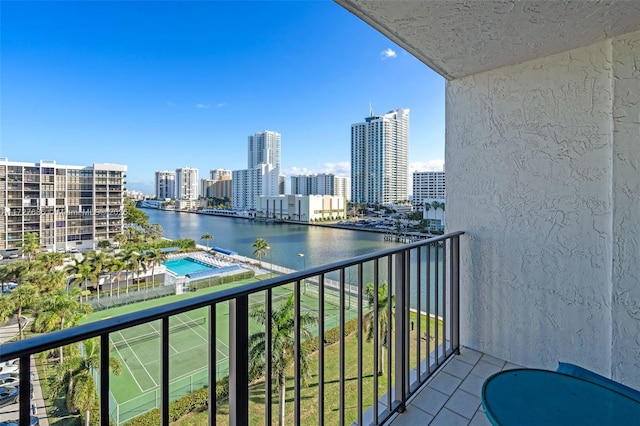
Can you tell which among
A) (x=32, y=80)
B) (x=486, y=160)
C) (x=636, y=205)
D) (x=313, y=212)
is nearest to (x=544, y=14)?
(x=486, y=160)

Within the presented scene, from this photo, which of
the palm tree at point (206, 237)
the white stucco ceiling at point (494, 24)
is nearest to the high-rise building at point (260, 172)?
the palm tree at point (206, 237)

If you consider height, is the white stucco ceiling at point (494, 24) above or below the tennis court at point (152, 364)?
above

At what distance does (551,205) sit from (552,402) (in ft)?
4.50

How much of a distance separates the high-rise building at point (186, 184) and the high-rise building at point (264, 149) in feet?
38.9

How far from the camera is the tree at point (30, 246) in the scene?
56.6 ft

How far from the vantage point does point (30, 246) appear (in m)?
17.5

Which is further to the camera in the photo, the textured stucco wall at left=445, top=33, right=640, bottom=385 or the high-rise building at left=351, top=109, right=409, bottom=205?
the high-rise building at left=351, top=109, right=409, bottom=205

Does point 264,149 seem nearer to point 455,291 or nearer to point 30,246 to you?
point 30,246

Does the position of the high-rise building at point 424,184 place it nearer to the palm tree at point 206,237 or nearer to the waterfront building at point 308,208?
the waterfront building at point 308,208

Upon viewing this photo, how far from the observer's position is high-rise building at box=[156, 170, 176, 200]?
4378cm

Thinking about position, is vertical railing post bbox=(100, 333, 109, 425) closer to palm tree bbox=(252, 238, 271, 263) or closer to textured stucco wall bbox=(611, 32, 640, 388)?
textured stucco wall bbox=(611, 32, 640, 388)

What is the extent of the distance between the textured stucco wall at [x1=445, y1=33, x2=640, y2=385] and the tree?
2402cm

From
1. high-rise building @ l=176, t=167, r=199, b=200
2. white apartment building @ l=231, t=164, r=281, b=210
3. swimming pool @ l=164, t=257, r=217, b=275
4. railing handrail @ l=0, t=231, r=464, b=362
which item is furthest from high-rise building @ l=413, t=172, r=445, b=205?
high-rise building @ l=176, t=167, r=199, b=200

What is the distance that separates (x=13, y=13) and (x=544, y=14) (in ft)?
36.1
